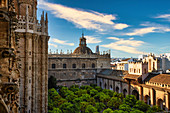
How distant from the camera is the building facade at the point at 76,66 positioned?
51.6 meters

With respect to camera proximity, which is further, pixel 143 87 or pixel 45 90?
pixel 143 87

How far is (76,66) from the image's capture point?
54.2m

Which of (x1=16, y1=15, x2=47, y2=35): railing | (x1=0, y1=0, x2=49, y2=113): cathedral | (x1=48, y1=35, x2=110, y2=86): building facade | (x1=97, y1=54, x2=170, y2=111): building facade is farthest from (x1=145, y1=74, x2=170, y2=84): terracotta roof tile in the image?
(x1=48, y1=35, x2=110, y2=86): building facade

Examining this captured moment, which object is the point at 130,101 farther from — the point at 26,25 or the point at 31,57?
the point at 26,25

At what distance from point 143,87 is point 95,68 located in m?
26.8

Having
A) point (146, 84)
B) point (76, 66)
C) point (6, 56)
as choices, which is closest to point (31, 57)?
point (6, 56)

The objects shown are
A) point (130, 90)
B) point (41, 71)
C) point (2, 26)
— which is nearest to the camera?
point (2, 26)

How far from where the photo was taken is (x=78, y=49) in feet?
205

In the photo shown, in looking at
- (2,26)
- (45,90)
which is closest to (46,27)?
(45,90)

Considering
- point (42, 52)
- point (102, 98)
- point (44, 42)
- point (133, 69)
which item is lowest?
point (102, 98)

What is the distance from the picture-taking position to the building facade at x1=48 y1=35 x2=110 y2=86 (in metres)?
51.6

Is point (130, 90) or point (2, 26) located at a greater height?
point (2, 26)

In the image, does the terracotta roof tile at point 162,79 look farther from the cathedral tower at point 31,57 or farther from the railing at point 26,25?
the railing at point 26,25

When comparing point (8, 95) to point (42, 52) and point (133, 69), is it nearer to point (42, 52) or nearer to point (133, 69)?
point (42, 52)
